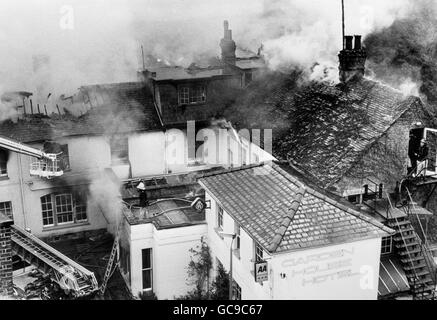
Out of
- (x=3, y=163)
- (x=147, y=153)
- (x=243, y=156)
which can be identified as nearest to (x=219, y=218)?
(x=243, y=156)

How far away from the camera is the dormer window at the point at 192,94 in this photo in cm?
3138

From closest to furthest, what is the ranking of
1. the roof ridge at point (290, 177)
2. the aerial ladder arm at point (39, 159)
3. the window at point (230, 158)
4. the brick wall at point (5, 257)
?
1. the roof ridge at point (290, 177)
2. the brick wall at point (5, 257)
3. the aerial ladder arm at point (39, 159)
4. the window at point (230, 158)

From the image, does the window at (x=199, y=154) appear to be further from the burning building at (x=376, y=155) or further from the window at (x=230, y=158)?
the burning building at (x=376, y=155)

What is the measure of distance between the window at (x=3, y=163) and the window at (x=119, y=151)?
5.21 meters

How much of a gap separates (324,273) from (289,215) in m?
2.14

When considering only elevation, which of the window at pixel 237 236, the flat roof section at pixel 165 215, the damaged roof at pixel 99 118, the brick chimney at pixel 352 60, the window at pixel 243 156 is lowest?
the flat roof section at pixel 165 215

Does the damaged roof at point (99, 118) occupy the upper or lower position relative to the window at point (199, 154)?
upper

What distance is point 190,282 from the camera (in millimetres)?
24094

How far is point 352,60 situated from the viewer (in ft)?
88.4

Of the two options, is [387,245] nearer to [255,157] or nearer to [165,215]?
[255,157]

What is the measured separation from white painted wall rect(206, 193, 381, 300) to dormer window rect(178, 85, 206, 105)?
538 inches

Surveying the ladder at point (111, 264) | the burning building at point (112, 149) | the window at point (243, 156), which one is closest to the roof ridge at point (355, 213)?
the burning building at point (112, 149)
